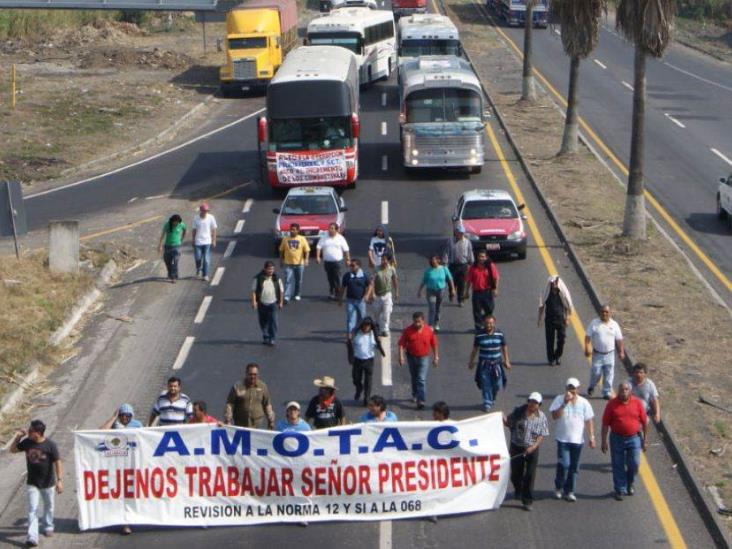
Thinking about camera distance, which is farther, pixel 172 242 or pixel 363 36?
pixel 363 36

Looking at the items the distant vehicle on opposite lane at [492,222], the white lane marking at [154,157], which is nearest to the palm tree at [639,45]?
the distant vehicle on opposite lane at [492,222]

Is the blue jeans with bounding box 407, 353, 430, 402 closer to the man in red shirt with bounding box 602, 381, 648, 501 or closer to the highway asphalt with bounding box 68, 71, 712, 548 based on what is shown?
the highway asphalt with bounding box 68, 71, 712, 548

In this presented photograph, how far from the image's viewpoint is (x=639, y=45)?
3028cm

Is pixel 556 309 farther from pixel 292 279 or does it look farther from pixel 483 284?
pixel 292 279

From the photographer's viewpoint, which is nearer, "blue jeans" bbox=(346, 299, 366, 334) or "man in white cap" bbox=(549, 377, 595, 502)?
"man in white cap" bbox=(549, 377, 595, 502)

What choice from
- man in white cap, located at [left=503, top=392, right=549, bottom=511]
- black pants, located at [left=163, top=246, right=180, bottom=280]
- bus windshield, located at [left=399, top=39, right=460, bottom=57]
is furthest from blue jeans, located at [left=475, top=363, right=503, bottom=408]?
bus windshield, located at [left=399, top=39, right=460, bottom=57]

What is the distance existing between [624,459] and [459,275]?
9.94 m

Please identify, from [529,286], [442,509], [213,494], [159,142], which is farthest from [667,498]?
[159,142]

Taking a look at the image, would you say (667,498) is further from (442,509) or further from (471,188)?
(471,188)

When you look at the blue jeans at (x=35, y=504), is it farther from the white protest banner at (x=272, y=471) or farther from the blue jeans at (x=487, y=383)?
the blue jeans at (x=487, y=383)

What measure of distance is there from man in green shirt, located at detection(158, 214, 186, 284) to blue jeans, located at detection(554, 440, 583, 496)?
43.3 feet

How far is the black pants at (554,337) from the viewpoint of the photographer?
2158 centimetres

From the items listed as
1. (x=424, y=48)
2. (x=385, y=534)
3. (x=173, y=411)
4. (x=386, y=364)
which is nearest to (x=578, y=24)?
(x=424, y=48)

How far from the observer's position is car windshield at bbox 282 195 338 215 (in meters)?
30.8
